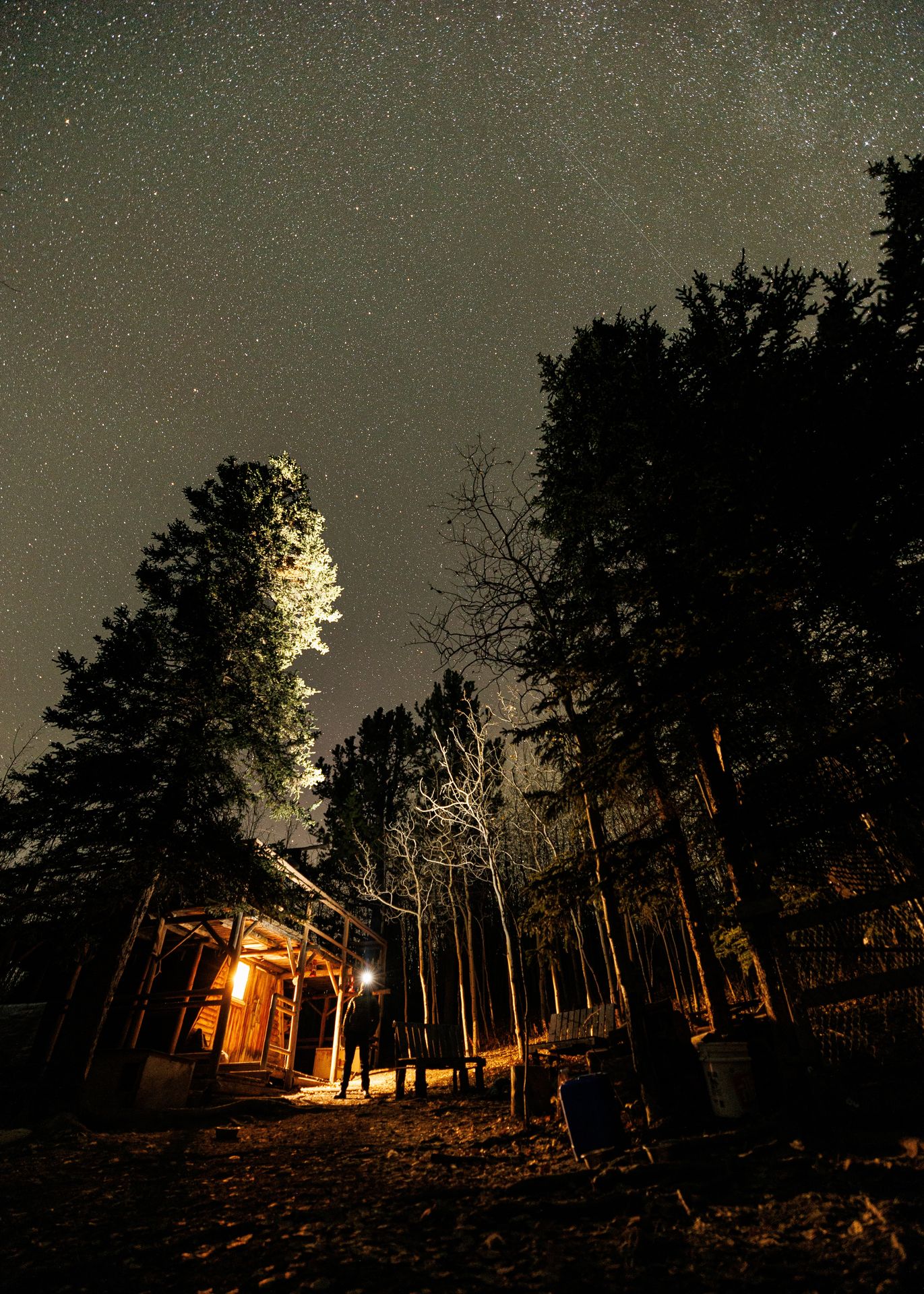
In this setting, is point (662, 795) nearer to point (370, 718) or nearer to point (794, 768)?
point (794, 768)

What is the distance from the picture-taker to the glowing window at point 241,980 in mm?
16866

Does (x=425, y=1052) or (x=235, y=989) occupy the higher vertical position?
(x=235, y=989)

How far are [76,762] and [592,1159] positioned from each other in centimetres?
1057

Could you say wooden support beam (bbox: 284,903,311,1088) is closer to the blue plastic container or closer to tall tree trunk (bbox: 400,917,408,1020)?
tall tree trunk (bbox: 400,917,408,1020)

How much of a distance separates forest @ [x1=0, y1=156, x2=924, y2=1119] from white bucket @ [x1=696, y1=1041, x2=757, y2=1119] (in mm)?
506

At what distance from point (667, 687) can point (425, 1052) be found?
9106 millimetres

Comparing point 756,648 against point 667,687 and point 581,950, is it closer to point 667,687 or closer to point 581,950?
point 667,687

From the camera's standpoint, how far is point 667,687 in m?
7.36

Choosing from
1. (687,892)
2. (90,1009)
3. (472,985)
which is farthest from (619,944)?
(472,985)

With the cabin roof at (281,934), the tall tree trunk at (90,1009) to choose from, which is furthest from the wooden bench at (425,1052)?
the tall tree trunk at (90,1009)

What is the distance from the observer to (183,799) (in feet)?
36.2

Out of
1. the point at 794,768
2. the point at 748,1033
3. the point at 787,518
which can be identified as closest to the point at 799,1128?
the point at 748,1033

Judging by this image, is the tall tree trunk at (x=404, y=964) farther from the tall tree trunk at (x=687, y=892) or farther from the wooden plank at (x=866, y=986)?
the wooden plank at (x=866, y=986)

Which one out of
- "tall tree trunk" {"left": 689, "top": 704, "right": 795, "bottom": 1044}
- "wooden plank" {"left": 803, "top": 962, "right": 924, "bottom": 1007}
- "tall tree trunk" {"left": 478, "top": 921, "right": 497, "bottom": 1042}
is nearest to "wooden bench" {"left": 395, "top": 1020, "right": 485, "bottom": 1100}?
"tall tree trunk" {"left": 689, "top": 704, "right": 795, "bottom": 1044}
